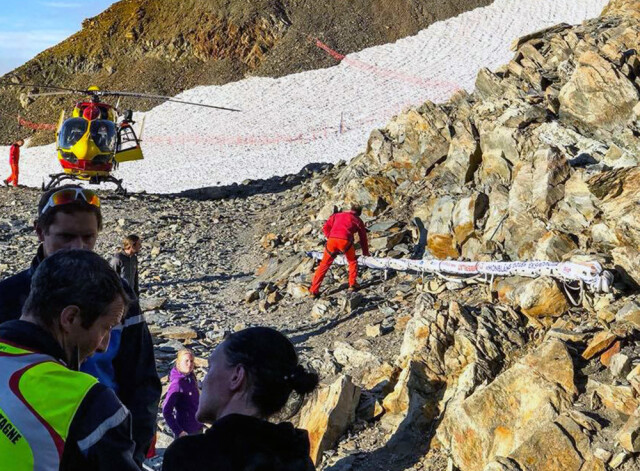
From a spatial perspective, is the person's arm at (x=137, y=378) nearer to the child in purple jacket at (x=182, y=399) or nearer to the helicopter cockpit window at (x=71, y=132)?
the child in purple jacket at (x=182, y=399)

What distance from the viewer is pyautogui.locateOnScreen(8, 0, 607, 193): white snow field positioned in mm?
29641

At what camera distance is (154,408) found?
3.60m

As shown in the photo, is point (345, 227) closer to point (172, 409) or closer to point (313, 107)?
point (172, 409)

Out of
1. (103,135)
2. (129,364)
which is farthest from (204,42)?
(129,364)

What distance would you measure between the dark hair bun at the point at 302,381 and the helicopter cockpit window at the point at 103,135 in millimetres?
18410

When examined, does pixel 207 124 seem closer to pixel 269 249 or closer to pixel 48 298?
pixel 269 249

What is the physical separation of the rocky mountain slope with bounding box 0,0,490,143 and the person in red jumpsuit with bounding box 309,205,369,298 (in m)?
29.3

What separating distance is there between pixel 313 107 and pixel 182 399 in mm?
30492

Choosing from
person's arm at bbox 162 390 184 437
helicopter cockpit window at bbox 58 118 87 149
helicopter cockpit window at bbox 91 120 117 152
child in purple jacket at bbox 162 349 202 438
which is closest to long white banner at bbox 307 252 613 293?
child in purple jacket at bbox 162 349 202 438

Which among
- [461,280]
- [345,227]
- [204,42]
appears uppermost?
[204,42]

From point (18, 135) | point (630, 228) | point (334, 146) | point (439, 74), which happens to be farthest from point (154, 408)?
point (18, 135)

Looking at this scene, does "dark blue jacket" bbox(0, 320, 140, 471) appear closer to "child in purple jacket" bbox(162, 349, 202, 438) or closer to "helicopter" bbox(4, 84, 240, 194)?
"child in purple jacket" bbox(162, 349, 202, 438)

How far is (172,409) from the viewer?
23.1 feet

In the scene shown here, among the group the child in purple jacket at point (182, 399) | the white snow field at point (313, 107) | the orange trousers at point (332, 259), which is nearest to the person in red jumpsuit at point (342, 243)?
the orange trousers at point (332, 259)
